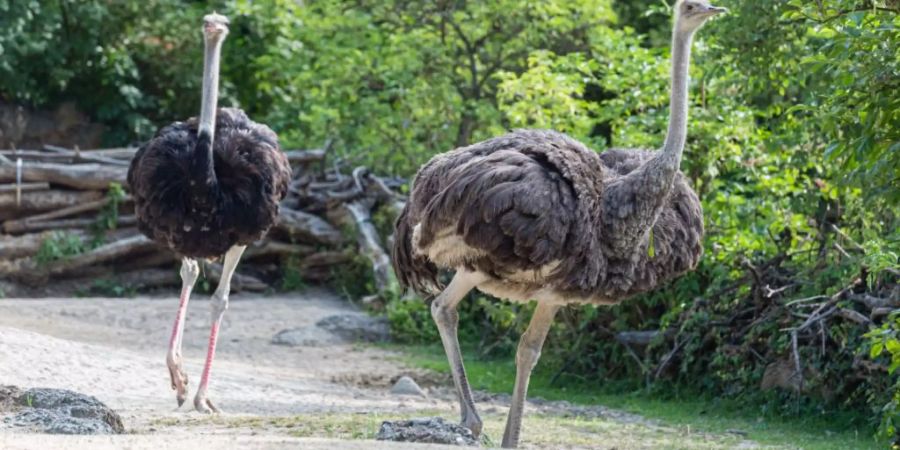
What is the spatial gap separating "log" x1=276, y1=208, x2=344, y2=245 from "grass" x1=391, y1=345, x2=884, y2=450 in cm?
345

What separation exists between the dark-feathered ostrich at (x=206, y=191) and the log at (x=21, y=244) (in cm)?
514

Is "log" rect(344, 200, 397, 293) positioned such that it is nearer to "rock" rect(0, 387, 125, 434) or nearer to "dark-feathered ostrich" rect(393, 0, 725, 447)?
"dark-feathered ostrich" rect(393, 0, 725, 447)

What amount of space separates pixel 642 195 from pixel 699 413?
2.98 m

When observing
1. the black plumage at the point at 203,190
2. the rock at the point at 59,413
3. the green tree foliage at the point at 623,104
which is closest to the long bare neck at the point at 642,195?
the green tree foliage at the point at 623,104

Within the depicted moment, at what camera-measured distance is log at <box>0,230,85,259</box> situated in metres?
14.4

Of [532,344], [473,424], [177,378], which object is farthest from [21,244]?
[473,424]

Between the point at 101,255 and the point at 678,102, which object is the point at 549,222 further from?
the point at 101,255

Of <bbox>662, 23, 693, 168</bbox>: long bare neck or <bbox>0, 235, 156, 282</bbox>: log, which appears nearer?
<bbox>662, 23, 693, 168</bbox>: long bare neck

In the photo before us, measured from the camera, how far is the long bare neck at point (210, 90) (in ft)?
31.2

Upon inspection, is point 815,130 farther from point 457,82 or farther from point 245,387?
point 457,82

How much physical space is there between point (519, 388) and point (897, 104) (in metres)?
2.38

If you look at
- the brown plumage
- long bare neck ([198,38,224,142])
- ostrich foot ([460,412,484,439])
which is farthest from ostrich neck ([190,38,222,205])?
ostrich foot ([460,412,484,439])

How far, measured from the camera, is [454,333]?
24.4ft

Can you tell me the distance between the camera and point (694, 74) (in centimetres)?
1117
